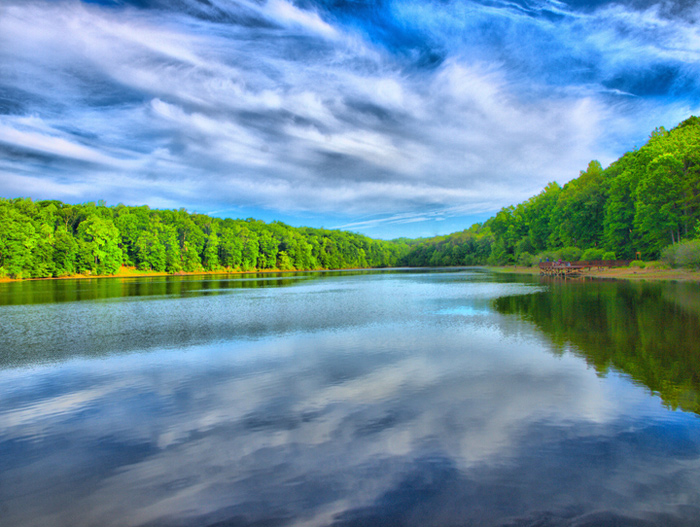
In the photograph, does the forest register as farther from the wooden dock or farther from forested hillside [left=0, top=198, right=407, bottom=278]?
the wooden dock

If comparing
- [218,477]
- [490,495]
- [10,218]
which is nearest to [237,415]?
[218,477]

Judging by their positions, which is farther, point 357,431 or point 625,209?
point 625,209

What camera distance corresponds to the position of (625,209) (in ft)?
180

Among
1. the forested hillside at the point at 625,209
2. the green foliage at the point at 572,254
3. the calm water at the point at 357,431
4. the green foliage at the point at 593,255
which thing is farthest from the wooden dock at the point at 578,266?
the calm water at the point at 357,431

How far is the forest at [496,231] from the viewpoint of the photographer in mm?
45375

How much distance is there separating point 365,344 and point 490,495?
869 centimetres

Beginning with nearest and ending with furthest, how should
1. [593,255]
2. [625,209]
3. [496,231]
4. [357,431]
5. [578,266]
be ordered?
[357,431]
[625,209]
[578,266]
[593,255]
[496,231]

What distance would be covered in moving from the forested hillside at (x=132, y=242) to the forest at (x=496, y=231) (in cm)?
21

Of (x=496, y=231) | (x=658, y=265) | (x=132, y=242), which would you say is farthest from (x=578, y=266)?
(x=132, y=242)

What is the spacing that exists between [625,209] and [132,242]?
4044 inches

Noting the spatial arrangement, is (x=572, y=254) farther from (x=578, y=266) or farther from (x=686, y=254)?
(x=686, y=254)

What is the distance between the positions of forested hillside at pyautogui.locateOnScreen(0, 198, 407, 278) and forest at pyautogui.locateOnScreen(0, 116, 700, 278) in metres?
0.21

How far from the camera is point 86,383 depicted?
9.62 metres

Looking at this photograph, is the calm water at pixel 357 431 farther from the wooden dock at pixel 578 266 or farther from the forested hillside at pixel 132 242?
the forested hillside at pixel 132 242
